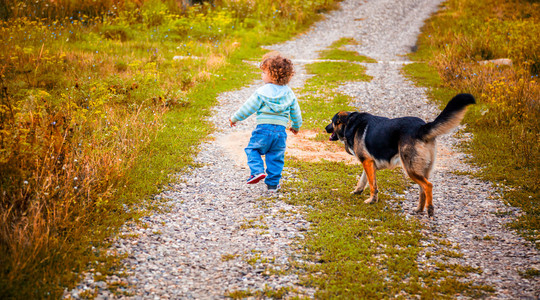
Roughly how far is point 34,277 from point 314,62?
13848mm

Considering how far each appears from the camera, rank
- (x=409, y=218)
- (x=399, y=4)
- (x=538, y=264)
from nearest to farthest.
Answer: (x=538, y=264) → (x=409, y=218) → (x=399, y=4)

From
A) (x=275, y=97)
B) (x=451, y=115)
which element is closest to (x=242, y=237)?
(x=275, y=97)

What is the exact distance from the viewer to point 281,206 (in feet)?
19.0

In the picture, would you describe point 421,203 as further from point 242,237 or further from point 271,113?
point 242,237

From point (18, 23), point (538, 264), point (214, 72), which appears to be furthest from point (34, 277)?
point (18, 23)

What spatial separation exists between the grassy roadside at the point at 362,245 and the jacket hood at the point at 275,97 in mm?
1363

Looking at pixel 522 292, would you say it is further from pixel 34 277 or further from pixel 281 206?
pixel 34 277

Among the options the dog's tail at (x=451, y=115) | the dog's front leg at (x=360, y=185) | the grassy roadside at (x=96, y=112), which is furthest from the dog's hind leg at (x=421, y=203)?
the grassy roadside at (x=96, y=112)

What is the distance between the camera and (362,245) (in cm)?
475

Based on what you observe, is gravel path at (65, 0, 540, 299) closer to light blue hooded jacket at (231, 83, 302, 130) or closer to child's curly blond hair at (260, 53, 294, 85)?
light blue hooded jacket at (231, 83, 302, 130)

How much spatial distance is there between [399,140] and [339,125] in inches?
43.7

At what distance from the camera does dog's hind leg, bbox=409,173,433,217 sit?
213 inches

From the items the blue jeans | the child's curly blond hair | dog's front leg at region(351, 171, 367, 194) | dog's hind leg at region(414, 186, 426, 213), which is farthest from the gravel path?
the child's curly blond hair

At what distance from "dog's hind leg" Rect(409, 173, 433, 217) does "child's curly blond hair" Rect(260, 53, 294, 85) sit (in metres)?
2.24
